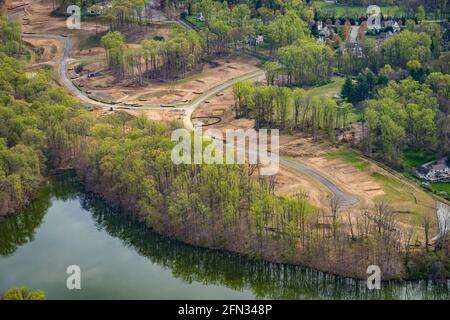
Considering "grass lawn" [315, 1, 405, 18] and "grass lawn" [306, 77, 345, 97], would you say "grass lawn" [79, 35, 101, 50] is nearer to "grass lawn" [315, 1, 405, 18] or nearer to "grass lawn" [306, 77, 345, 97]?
A: "grass lawn" [315, 1, 405, 18]

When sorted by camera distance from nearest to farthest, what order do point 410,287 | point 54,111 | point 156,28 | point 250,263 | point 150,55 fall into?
1. point 410,287
2. point 250,263
3. point 54,111
4. point 150,55
5. point 156,28

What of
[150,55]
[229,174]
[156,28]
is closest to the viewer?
[229,174]

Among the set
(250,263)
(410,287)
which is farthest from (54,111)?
(410,287)

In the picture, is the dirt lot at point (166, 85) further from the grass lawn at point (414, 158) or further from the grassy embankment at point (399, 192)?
the grass lawn at point (414, 158)

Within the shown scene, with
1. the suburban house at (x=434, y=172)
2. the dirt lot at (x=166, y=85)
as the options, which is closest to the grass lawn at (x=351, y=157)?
the suburban house at (x=434, y=172)

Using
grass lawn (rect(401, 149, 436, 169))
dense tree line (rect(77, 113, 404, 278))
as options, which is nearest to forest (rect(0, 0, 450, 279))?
dense tree line (rect(77, 113, 404, 278))

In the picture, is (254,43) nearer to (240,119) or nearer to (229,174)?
(240,119)

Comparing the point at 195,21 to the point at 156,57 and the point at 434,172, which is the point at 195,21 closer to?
the point at 156,57
